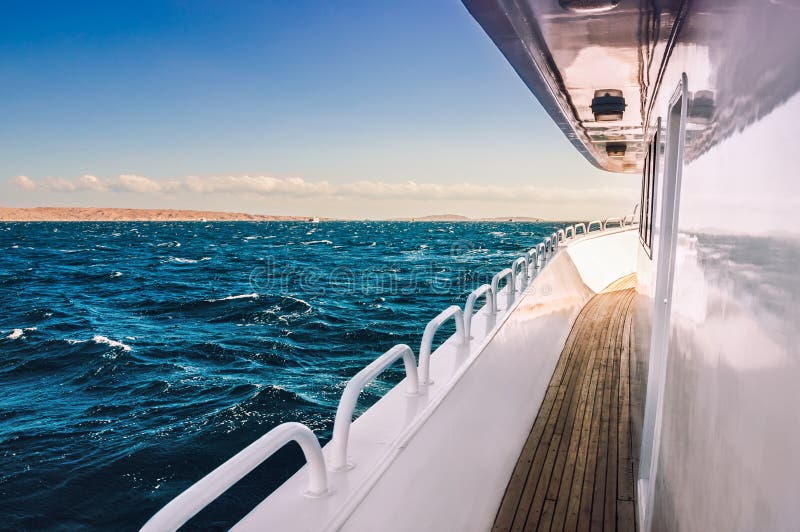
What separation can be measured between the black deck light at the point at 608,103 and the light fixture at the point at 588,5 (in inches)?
80.9

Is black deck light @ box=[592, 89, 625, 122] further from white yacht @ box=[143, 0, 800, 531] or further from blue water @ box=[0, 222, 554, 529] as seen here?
blue water @ box=[0, 222, 554, 529]

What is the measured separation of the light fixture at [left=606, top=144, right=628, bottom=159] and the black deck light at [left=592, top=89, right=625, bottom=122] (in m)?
2.81

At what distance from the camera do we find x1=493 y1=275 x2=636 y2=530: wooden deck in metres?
2.94

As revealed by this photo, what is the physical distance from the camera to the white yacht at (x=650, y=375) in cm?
92

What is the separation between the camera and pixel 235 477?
108 cm

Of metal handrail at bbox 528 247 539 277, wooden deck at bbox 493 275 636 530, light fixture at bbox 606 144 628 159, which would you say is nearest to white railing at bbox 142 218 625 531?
wooden deck at bbox 493 275 636 530

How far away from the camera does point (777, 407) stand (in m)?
0.85

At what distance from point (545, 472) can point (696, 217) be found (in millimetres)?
2224

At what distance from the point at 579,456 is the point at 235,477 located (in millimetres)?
3064

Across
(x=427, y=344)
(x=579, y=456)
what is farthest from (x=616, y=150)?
(x=427, y=344)

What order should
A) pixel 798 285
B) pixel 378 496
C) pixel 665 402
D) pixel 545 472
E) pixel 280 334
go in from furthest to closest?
pixel 280 334
pixel 545 472
pixel 665 402
pixel 378 496
pixel 798 285

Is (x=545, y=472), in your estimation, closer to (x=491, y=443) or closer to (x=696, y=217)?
(x=491, y=443)

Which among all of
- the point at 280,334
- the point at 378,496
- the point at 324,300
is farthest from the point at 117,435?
the point at 324,300

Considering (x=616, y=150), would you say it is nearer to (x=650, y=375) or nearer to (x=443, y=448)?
(x=650, y=375)
